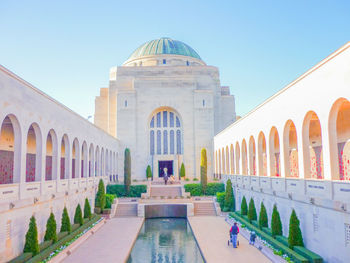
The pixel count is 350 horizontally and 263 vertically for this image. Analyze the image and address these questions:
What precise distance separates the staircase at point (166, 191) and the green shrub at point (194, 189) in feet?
2.57

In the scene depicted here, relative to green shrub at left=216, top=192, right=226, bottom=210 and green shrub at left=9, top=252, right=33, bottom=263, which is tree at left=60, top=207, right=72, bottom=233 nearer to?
green shrub at left=9, top=252, right=33, bottom=263

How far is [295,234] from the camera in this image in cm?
1370

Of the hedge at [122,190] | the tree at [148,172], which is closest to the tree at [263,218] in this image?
the hedge at [122,190]

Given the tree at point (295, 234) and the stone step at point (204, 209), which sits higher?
the tree at point (295, 234)

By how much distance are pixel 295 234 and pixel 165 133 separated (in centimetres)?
2983

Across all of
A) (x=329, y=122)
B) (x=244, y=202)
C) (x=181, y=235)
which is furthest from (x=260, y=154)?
(x=329, y=122)

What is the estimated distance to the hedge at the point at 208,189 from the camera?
32.5m

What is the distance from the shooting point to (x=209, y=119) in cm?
4216

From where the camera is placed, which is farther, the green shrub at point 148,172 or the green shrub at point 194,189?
the green shrub at point 148,172

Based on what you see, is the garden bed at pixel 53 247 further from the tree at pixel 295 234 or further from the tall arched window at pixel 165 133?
the tall arched window at pixel 165 133

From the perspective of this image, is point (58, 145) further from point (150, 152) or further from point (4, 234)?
point (150, 152)

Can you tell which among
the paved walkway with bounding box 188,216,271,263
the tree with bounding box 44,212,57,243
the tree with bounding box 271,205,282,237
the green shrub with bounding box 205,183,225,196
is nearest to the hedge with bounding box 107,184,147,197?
the green shrub with bounding box 205,183,225,196

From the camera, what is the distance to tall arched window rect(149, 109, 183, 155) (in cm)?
4222

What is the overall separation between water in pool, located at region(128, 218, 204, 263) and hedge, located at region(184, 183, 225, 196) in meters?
8.24
